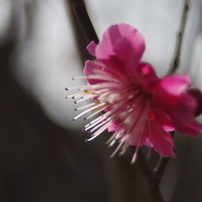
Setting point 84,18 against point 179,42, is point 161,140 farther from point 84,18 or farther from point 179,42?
point 179,42

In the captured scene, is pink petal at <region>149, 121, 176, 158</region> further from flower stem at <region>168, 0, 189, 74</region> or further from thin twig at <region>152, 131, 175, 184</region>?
flower stem at <region>168, 0, 189, 74</region>

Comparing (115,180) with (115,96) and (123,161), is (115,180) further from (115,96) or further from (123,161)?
(115,96)

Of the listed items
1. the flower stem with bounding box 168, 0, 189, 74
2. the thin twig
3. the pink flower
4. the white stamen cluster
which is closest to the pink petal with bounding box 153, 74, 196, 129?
the pink flower

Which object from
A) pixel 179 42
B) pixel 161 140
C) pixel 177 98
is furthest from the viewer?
pixel 179 42

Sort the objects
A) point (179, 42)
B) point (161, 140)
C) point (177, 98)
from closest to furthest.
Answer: point (177, 98) → point (161, 140) → point (179, 42)

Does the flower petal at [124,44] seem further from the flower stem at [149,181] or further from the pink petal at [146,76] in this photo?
the flower stem at [149,181]

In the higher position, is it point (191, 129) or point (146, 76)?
point (146, 76)

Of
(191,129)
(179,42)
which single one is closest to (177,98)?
(191,129)

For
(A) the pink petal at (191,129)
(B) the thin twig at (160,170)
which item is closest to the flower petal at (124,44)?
(A) the pink petal at (191,129)

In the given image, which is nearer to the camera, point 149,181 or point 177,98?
point 177,98
